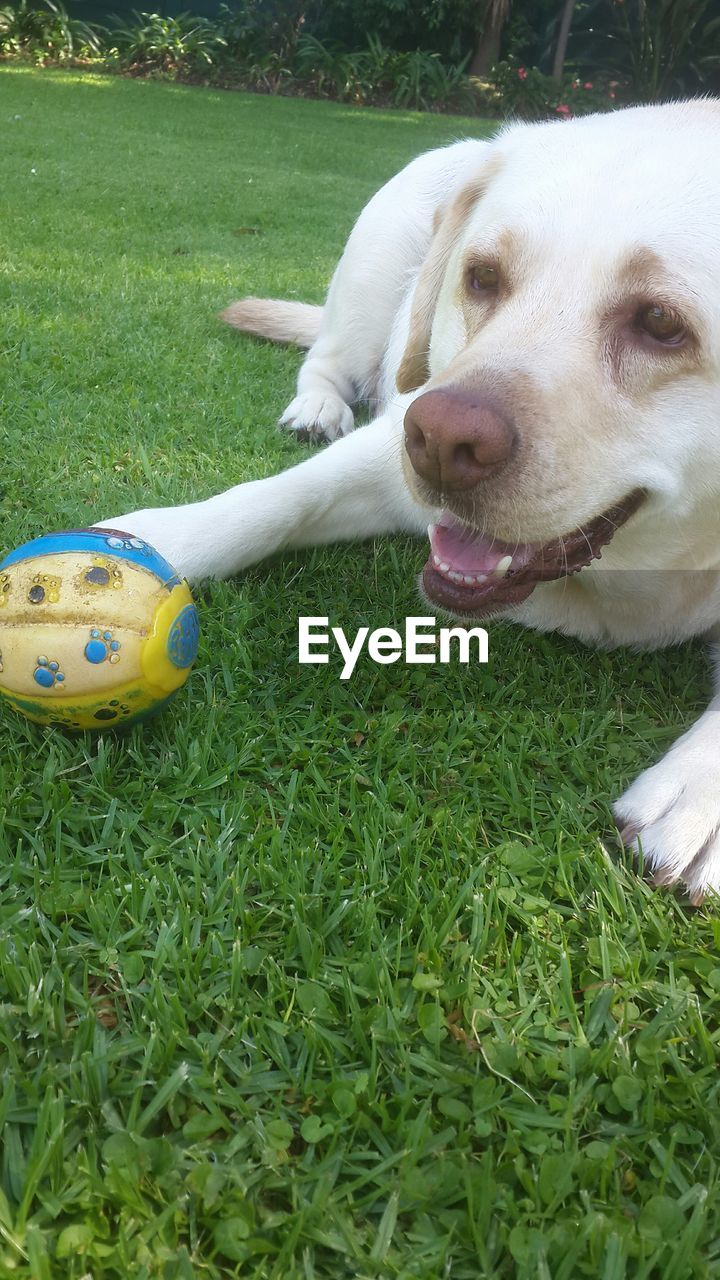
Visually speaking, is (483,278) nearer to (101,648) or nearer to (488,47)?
(101,648)

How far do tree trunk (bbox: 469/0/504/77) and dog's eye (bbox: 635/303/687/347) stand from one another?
71.4 feet

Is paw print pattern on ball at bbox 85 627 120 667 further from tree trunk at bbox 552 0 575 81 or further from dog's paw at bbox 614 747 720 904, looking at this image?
tree trunk at bbox 552 0 575 81

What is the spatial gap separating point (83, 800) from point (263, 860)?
1.19 feet

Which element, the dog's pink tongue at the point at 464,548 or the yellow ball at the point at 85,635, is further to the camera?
the dog's pink tongue at the point at 464,548

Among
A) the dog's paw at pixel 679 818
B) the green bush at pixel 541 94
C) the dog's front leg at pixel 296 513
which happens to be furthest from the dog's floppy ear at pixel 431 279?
the green bush at pixel 541 94

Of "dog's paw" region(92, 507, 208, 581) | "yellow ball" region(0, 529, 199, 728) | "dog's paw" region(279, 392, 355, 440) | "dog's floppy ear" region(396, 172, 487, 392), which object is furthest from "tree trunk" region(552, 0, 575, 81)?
"yellow ball" region(0, 529, 199, 728)

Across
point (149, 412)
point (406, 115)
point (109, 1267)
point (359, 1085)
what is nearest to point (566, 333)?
point (359, 1085)

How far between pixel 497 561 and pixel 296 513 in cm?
70

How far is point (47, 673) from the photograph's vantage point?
165 cm

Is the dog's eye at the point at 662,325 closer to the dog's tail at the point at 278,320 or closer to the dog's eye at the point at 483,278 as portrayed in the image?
the dog's eye at the point at 483,278

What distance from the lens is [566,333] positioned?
72.3 inches

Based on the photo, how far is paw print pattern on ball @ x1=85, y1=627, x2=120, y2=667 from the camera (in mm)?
1654

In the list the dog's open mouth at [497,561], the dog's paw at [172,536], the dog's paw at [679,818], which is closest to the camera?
the dog's paw at [679,818]

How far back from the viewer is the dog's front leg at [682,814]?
1645 mm
